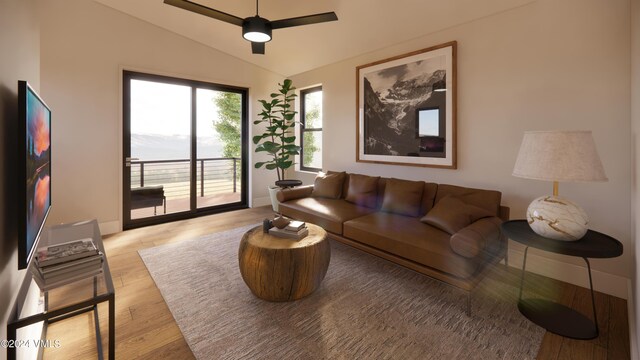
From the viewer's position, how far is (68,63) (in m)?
3.53

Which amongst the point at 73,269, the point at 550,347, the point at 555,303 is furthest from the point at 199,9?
the point at 555,303

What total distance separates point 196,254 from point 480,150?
11.1ft

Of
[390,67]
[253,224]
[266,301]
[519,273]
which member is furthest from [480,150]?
A: [253,224]

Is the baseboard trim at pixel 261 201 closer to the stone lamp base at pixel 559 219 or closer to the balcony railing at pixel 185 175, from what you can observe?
the balcony railing at pixel 185 175

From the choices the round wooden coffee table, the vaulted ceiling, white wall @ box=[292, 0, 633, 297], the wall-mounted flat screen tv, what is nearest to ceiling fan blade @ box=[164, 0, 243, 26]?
the vaulted ceiling

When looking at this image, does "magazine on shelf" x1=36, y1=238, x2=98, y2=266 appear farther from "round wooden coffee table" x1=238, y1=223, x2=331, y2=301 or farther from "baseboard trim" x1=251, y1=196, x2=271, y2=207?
"baseboard trim" x1=251, y1=196, x2=271, y2=207

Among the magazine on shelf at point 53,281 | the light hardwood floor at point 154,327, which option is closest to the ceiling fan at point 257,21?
the magazine on shelf at point 53,281

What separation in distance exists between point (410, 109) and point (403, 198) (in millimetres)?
1203

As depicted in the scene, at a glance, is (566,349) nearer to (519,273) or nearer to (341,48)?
(519,273)

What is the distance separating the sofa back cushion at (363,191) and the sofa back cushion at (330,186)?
206mm

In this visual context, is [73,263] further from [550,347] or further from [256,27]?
[550,347]

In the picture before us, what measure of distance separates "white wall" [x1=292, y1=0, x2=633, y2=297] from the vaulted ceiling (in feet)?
0.69

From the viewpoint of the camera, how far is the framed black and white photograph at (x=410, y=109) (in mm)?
3264

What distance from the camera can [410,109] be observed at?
141 inches
